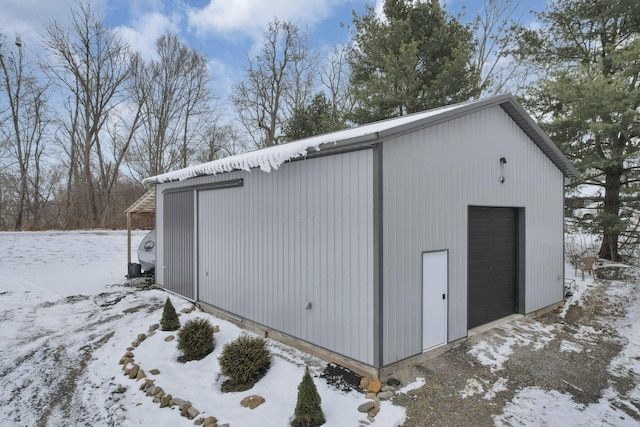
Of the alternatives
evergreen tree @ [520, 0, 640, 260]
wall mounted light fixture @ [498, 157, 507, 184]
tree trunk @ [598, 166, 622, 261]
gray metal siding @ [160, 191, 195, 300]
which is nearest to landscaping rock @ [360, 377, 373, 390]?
wall mounted light fixture @ [498, 157, 507, 184]

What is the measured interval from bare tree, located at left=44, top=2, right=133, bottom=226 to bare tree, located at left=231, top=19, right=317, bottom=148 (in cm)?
747

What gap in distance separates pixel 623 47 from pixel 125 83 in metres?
22.9

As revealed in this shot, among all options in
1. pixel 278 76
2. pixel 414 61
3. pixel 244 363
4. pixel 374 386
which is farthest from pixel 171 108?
pixel 374 386

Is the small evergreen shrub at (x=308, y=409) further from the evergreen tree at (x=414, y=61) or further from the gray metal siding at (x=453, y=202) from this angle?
the evergreen tree at (x=414, y=61)

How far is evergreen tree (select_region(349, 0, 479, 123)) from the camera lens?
12469mm

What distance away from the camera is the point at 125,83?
66.7 feet

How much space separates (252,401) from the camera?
3.89m

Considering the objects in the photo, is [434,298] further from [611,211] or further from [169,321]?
[611,211]

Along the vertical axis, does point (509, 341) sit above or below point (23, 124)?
below

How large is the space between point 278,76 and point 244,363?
18.1 meters

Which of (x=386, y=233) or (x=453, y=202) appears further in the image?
(x=453, y=202)

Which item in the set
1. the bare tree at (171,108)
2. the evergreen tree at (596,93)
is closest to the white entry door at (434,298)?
the evergreen tree at (596,93)

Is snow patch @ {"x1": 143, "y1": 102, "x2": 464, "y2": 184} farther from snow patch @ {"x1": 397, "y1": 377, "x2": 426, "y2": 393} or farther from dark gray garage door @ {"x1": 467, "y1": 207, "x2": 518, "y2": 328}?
snow patch @ {"x1": 397, "y1": 377, "x2": 426, "y2": 393}

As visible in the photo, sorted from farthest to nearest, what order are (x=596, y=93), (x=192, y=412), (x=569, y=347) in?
(x=596, y=93)
(x=569, y=347)
(x=192, y=412)
